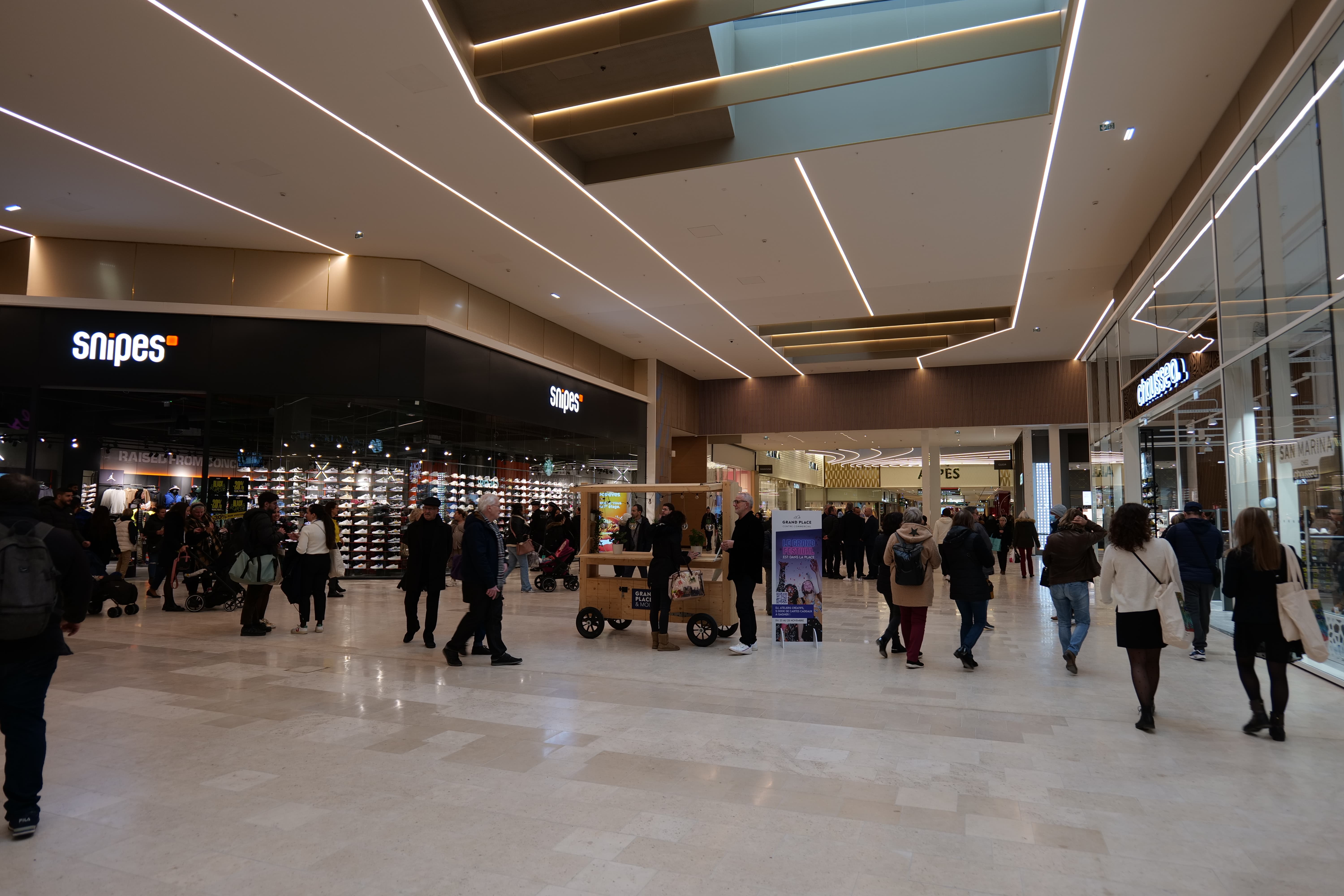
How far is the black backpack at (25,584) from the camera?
303 cm

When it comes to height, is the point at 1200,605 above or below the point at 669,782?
above

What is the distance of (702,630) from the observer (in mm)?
7562

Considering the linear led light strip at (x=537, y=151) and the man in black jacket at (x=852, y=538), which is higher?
the linear led light strip at (x=537, y=151)

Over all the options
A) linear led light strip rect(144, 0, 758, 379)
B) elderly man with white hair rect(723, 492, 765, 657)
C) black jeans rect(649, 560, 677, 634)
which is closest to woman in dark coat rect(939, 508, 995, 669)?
elderly man with white hair rect(723, 492, 765, 657)

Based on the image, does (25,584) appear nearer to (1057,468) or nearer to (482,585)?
(482,585)

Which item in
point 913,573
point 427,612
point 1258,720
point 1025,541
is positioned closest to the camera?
point 1258,720

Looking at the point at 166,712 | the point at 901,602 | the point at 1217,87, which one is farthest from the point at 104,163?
the point at 1217,87

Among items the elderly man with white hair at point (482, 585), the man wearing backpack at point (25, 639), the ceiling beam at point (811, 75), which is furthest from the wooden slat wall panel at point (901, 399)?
the man wearing backpack at point (25, 639)

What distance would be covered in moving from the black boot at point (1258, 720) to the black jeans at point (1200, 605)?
8.53 ft

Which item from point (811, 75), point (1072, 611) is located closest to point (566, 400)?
point (811, 75)

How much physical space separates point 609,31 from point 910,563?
547cm

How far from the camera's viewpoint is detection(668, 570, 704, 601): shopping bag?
7.32 m

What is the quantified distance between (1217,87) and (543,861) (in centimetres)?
867

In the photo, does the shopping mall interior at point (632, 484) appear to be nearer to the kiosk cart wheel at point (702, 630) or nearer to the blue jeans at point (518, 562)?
the kiosk cart wheel at point (702, 630)
